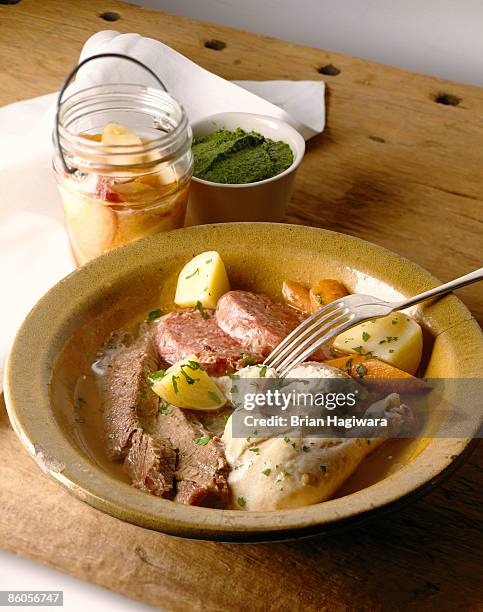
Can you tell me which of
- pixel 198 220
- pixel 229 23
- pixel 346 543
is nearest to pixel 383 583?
pixel 346 543

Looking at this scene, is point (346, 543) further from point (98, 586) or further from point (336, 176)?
point (336, 176)

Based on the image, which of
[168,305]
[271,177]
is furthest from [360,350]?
[271,177]

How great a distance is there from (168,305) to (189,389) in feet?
0.96

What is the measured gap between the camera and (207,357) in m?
1.40

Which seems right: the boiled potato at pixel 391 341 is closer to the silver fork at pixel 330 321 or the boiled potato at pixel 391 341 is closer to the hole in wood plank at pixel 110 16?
the silver fork at pixel 330 321

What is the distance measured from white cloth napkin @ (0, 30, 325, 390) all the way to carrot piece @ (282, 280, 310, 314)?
19.6 inches

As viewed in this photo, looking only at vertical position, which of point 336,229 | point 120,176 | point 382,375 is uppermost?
point 120,176

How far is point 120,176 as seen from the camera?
1556 millimetres

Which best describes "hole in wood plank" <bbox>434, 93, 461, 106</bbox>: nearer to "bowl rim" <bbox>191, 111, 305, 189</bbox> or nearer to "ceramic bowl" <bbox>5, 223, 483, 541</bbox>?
"bowl rim" <bbox>191, 111, 305, 189</bbox>

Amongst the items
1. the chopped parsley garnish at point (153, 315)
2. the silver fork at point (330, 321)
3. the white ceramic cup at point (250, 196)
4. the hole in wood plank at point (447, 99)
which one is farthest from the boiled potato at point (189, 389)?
the hole in wood plank at point (447, 99)

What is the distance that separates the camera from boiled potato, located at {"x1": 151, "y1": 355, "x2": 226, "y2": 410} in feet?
4.33

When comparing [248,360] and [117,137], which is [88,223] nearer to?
[117,137]

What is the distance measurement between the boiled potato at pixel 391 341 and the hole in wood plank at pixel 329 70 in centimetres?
114

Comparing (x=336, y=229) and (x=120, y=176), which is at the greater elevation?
(x=120, y=176)
